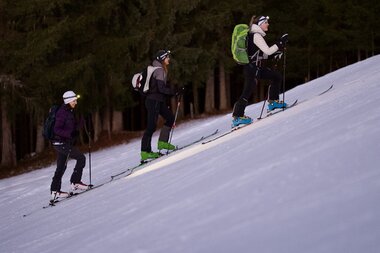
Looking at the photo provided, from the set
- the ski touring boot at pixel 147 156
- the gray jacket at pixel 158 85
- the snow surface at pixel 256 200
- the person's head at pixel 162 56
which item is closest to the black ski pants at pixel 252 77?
the snow surface at pixel 256 200

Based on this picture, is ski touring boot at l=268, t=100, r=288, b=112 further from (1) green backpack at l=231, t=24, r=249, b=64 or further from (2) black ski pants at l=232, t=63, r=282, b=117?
(1) green backpack at l=231, t=24, r=249, b=64

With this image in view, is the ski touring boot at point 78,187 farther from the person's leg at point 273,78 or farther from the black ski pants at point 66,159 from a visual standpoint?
the person's leg at point 273,78

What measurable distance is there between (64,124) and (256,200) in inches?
247

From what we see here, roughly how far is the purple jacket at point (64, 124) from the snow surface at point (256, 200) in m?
1.49

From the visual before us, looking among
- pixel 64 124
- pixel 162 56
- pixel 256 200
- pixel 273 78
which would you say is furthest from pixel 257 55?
pixel 256 200

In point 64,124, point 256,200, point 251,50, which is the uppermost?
point 251,50

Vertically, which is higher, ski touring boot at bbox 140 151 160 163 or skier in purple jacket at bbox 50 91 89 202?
skier in purple jacket at bbox 50 91 89 202

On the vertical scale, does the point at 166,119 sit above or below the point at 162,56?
below

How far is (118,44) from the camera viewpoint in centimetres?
2434

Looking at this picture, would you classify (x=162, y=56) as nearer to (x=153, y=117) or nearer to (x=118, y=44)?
(x=153, y=117)

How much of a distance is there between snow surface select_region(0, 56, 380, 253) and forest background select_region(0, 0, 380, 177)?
492 inches

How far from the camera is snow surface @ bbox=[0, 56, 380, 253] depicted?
3.95 metres

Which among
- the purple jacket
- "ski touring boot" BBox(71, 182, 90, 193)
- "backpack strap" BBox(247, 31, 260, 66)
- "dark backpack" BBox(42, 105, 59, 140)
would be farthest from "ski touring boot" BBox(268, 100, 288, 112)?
"dark backpack" BBox(42, 105, 59, 140)

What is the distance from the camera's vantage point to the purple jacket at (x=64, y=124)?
10.2m
